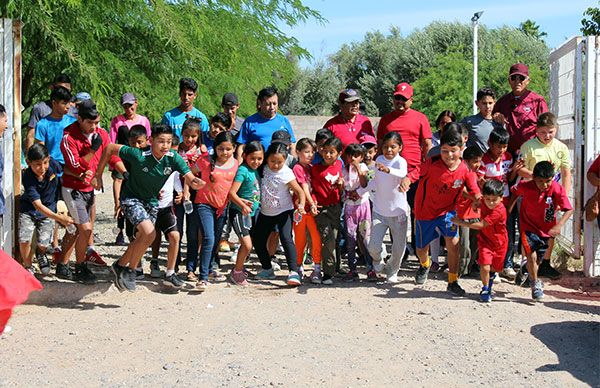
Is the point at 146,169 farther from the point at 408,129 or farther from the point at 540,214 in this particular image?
the point at 540,214

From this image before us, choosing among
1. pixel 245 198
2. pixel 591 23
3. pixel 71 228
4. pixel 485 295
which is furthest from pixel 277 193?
pixel 591 23

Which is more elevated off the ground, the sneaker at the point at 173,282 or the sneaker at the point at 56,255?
the sneaker at the point at 56,255

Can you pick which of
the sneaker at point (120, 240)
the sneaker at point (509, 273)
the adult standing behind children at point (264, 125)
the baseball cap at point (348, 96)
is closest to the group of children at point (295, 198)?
the adult standing behind children at point (264, 125)

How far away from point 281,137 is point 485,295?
2.70 meters

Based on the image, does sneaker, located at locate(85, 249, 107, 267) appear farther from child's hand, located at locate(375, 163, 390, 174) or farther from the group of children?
child's hand, located at locate(375, 163, 390, 174)

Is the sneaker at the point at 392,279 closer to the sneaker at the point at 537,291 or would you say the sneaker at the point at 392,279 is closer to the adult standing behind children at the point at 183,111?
the sneaker at the point at 537,291

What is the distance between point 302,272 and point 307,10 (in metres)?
5.87

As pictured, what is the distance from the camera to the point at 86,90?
1054 centimetres

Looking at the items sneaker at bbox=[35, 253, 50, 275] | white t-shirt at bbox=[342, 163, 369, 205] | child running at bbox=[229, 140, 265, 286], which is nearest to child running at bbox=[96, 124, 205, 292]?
child running at bbox=[229, 140, 265, 286]

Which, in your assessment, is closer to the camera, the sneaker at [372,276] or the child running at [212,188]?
the child running at [212,188]

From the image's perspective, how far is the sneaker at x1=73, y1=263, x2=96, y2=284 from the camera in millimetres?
8633

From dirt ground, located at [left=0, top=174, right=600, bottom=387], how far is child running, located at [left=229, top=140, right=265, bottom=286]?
249 mm

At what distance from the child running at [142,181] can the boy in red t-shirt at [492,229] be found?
2.61m

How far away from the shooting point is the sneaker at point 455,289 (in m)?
8.16
